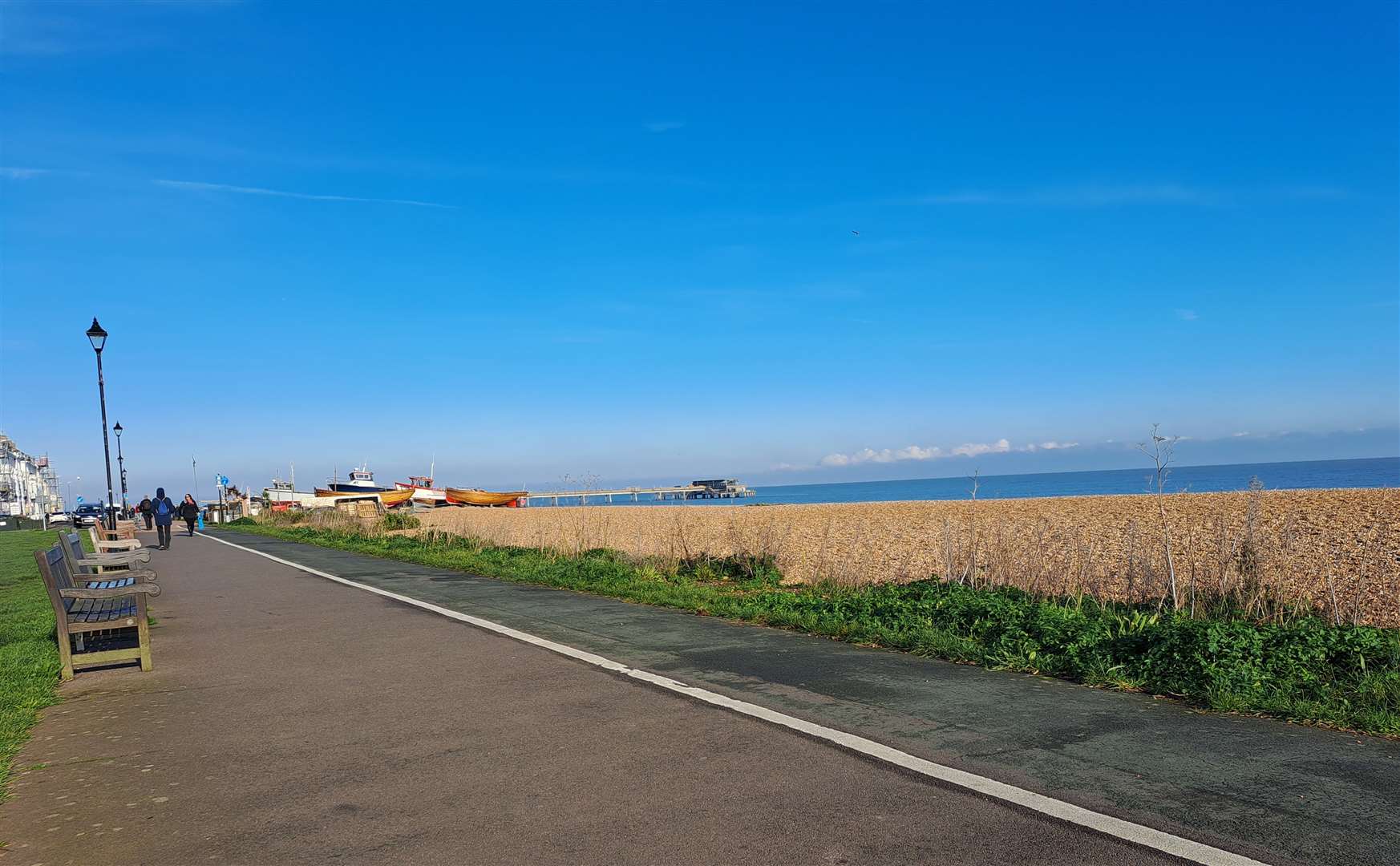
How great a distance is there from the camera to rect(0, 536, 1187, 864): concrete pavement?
423 centimetres

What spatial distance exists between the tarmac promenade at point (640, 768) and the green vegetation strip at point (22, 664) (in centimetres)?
17

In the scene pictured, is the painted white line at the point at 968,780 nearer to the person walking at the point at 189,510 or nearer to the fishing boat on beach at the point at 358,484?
the person walking at the point at 189,510

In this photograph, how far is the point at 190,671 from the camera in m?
8.73

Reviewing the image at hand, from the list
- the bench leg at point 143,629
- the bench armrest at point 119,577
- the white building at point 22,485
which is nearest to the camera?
the bench leg at point 143,629

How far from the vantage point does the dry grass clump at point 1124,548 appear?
34.4 feet

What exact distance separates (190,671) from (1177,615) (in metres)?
8.71

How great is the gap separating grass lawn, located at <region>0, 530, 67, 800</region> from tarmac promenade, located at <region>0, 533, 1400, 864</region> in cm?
16

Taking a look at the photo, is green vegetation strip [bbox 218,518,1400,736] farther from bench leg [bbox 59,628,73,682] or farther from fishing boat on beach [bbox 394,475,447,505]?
fishing boat on beach [bbox 394,475,447,505]

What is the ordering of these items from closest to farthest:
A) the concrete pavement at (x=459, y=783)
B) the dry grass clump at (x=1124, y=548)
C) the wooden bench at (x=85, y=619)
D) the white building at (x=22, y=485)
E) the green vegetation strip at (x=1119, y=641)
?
the concrete pavement at (x=459, y=783)
the green vegetation strip at (x=1119, y=641)
the wooden bench at (x=85, y=619)
the dry grass clump at (x=1124, y=548)
the white building at (x=22, y=485)

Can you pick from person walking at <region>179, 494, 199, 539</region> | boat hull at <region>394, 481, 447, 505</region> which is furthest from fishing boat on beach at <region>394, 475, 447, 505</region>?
person walking at <region>179, 494, 199, 539</region>

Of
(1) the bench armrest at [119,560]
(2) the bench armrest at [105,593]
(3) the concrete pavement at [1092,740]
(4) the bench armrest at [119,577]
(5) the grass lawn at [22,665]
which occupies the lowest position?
(3) the concrete pavement at [1092,740]

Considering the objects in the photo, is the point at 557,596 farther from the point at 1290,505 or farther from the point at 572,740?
the point at 1290,505

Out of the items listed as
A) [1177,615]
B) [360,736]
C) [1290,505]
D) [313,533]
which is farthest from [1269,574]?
[313,533]

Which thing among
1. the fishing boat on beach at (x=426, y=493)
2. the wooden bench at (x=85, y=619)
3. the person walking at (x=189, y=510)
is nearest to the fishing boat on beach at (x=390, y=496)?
the fishing boat on beach at (x=426, y=493)
